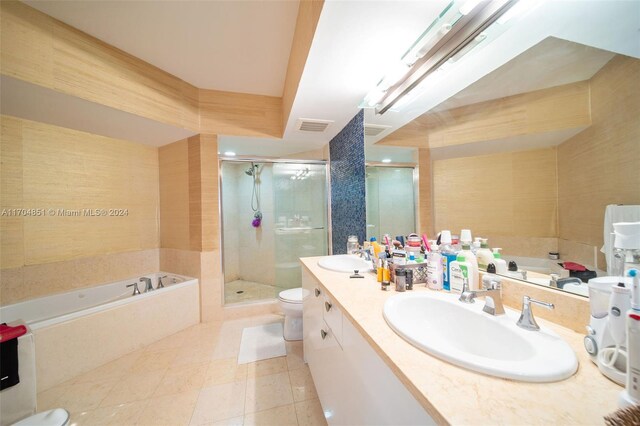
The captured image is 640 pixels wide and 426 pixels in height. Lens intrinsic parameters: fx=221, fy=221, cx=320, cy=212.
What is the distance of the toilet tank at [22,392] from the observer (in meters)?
1.17

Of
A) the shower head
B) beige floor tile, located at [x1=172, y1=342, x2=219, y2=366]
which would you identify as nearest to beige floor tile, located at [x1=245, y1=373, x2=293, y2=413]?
beige floor tile, located at [x1=172, y1=342, x2=219, y2=366]

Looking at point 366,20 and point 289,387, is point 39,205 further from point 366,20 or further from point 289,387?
point 366,20

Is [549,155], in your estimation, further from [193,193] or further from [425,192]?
[193,193]

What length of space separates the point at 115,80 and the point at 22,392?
2093 mm

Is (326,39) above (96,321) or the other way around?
above

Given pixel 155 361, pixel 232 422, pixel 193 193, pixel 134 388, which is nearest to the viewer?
pixel 232 422

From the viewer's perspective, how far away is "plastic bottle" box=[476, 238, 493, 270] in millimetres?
979

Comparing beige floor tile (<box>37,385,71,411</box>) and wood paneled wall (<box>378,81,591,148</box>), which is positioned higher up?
wood paneled wall (<box>378,81,591,148</box>)

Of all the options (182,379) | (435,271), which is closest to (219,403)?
(182,379)

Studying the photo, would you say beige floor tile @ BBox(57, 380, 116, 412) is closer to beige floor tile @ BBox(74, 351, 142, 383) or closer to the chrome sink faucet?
beige floor tile @ BBox(74, 351, 142, 383)

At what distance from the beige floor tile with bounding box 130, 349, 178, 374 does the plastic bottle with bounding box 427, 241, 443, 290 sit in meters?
2.03

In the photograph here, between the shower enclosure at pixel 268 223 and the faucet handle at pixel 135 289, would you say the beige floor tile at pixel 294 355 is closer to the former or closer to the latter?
the shower enclosure at pixel 268 223

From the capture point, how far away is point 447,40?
0.99 metres

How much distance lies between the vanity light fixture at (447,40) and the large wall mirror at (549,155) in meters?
0.17
